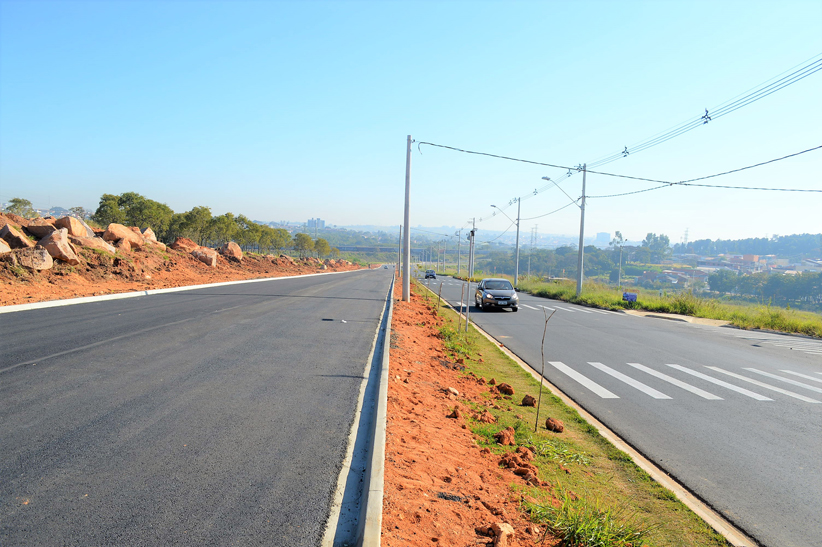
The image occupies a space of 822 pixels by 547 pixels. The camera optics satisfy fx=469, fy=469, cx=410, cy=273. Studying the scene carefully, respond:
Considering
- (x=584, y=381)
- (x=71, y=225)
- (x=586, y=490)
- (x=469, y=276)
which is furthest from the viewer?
(x=469, y=276)

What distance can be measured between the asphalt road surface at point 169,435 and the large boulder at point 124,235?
1949 centimetres

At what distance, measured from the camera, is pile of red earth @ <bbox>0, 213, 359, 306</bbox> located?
18.4 m

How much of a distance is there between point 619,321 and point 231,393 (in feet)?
63.9

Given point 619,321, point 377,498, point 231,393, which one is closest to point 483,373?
point 231,393

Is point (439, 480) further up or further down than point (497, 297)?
further down

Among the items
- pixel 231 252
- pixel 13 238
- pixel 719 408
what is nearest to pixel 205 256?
pixel 231 252

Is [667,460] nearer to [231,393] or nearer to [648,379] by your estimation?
[648,379]

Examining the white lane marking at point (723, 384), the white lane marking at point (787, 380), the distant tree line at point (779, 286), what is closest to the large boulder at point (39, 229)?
the white lane marking at point (723, 384)

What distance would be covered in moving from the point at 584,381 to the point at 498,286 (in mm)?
15819

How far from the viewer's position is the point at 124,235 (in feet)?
94.8

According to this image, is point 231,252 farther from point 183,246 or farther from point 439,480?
point 439,480

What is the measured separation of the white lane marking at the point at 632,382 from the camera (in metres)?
8.61

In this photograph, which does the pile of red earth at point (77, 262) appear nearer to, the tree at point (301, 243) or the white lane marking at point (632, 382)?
the white lane marking at point (632, 382)

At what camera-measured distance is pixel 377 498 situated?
3480mm
